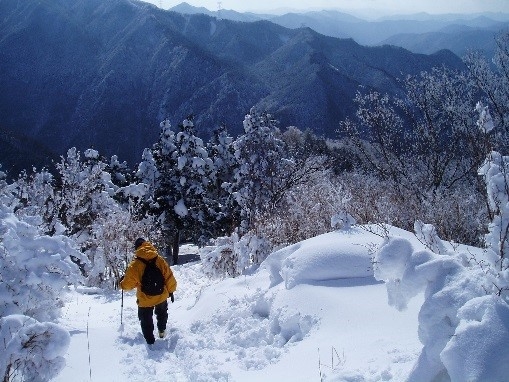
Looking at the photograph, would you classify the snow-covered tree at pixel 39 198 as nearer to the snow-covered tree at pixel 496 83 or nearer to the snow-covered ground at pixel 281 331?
the snow-covered ground at pixel 281 331

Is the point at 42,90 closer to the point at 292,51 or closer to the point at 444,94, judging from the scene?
the point at 292,51

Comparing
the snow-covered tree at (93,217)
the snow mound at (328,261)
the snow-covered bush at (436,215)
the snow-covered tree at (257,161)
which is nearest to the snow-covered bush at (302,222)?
the snow-covered bush at (436,215)

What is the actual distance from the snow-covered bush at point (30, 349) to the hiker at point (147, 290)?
1803 mm

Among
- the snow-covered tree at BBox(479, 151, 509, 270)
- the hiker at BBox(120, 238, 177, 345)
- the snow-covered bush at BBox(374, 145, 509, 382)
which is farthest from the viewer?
the hiker at BBox(120, 238, 177, 345)

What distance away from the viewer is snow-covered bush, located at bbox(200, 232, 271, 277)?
9406 mm

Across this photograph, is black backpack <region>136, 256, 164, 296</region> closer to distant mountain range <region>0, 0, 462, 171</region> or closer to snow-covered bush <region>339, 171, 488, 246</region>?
snow-covered bush <region>339, 171, 488, 246</region>

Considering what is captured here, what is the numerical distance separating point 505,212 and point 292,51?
513ft

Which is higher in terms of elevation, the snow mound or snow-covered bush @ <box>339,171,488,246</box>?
the snow mound

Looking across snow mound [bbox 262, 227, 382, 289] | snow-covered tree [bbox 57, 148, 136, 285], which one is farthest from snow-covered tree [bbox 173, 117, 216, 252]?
snow mound [bbox 262, 227, 382, 289]

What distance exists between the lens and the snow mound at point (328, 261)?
609 cm

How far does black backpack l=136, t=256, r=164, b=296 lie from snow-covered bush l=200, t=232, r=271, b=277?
331 cm

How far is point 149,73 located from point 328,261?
145 metres

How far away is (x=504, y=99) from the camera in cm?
1476

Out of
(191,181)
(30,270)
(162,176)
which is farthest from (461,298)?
(162,176)
